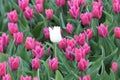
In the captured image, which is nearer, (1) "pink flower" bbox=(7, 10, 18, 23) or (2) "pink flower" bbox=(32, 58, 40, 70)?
(2) "pink flower" bbox=(32, 58, 40, 70)

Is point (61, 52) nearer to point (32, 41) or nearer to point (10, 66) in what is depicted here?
point (32, 41)

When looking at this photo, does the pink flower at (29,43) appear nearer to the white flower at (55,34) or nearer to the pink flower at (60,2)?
the white flower at (55,34)

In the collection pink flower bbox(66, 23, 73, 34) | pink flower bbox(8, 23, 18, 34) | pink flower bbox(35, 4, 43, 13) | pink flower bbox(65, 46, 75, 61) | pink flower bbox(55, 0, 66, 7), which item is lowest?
pink flower bbox(65, 46, 75, 61)

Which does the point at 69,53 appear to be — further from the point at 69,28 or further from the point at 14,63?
the point at 69,28

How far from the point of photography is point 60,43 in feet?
9.65

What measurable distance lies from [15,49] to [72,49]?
20.2 inches

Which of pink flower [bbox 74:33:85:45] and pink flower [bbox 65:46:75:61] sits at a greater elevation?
pink flower [bbox 74:33:85:45]

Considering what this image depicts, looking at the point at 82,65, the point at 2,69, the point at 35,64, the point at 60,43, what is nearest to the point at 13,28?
the point at 60,43

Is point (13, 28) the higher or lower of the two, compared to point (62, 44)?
higher

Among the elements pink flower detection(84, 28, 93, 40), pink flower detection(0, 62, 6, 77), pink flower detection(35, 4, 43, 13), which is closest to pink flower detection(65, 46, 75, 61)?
pink flower detection(84, 28, 93, 40)

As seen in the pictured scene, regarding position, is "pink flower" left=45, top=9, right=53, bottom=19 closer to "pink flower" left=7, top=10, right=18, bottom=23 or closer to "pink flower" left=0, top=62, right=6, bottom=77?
"pink flower" left=7, top=10, right=18, bottom=23

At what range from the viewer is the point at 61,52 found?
9.71 ft

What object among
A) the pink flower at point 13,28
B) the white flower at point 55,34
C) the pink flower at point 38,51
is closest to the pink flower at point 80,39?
the white flower at point 55,34

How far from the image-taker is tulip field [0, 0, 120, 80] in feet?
8.88
